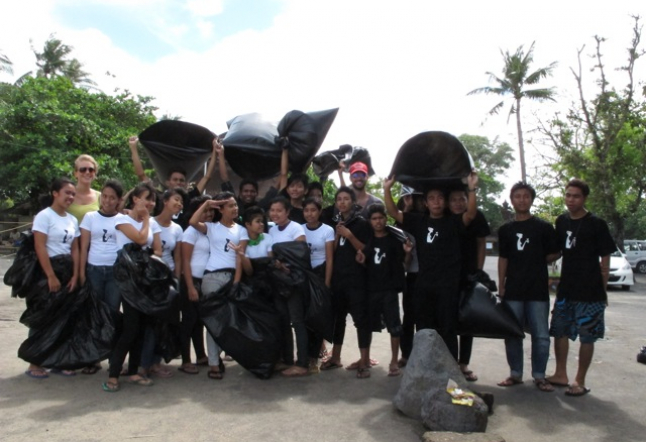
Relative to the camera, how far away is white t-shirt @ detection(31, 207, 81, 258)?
14.2 feet

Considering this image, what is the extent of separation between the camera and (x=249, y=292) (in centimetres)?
460

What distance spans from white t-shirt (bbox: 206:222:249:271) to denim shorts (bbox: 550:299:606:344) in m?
2.68

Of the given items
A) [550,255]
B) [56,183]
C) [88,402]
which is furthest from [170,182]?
[550,255]

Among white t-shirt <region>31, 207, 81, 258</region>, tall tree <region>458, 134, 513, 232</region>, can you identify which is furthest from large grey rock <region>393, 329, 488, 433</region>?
tall tree <region>458, 134, 513, 232</region>

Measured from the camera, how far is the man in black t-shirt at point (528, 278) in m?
4.42

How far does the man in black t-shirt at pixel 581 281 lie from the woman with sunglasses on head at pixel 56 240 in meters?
3.94

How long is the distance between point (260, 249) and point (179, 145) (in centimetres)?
168

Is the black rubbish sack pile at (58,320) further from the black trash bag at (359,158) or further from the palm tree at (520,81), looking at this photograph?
the palm tree at (520,81)

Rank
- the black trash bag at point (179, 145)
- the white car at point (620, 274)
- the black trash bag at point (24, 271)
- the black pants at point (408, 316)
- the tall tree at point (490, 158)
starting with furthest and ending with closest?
the tall tree at point (490, 158) < the white car at point (620, 274) < the black trash bag at point (179, 145) < the black pants at point (408, 316) < the black trash bag at point (24, 271)

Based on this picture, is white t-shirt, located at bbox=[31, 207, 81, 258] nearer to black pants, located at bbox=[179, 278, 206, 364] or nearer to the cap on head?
black pants, located at bbox=[179, 278, 206, 364]

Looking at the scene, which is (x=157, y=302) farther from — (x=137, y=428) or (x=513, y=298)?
(x=513, y=298)

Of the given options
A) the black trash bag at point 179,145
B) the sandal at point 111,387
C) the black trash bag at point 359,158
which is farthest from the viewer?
the black trash bag at point 359,158

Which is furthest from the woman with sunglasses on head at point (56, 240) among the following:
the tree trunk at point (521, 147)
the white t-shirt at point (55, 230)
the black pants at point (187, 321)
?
the tree trunk at point (521, 147)

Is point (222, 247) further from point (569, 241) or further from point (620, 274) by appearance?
point (620, 274)
